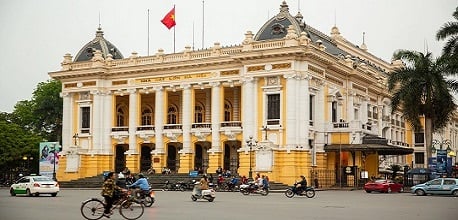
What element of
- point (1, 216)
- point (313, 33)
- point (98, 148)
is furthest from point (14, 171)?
point (1, 216)

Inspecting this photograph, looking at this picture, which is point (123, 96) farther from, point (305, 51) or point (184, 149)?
point (305, 51)

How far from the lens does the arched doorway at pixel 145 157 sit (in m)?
57.5

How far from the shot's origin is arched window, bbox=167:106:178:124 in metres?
60.1

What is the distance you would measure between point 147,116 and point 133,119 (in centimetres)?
461

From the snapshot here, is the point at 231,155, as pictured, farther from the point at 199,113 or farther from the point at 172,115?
the point at 172,115

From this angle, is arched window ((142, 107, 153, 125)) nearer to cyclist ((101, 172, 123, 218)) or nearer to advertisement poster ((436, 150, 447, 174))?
advertisement poster ((436, 150, 447, 174))

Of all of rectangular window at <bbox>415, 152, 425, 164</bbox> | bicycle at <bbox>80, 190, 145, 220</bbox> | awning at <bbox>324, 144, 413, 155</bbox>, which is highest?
awning at <bbox>324, 144, 413, 155</bbox>

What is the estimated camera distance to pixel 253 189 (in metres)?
39.2

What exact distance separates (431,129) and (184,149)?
1923 centimetres

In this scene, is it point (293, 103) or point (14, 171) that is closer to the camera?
point (293, 103)

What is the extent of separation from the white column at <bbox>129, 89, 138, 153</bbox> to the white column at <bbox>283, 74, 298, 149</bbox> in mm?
15123

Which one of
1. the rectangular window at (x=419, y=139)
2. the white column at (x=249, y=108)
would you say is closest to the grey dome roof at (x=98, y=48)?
the white column at (x=249, y=108)

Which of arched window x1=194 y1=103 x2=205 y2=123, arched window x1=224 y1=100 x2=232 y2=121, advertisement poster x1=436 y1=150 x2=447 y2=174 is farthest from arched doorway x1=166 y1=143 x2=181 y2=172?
advertisement poster x1=436 y1=150 x2=447 y2=174

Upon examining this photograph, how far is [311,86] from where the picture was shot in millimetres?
49250
